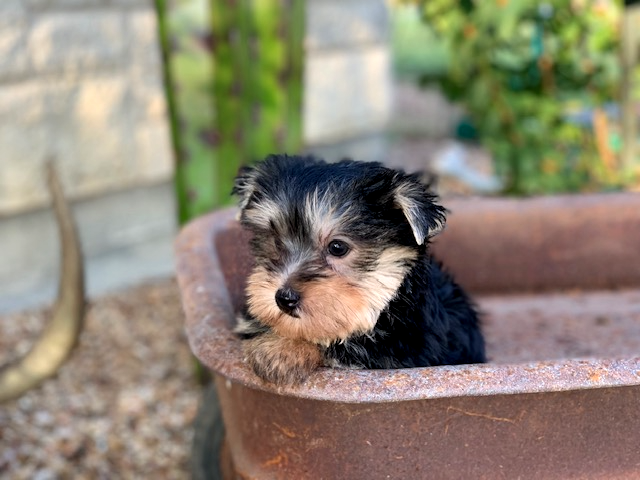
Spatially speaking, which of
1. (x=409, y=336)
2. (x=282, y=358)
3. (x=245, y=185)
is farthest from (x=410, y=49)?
(x=282, y=358)

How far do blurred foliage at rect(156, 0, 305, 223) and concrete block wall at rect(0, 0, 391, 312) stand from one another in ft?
4.74

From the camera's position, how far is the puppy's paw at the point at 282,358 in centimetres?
178

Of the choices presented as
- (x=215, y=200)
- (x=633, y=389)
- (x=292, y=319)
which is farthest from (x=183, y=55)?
(x=633, y=389)

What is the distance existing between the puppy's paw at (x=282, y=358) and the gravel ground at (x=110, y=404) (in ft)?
6.20

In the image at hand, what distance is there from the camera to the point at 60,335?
3.22m

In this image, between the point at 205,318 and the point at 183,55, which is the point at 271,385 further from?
the point at 183,55

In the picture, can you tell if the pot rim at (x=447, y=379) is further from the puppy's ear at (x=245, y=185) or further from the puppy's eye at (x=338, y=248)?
the puppy's ear at (x=245, y=185)

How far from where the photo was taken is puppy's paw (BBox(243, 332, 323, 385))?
178cm

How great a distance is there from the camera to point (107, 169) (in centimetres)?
493

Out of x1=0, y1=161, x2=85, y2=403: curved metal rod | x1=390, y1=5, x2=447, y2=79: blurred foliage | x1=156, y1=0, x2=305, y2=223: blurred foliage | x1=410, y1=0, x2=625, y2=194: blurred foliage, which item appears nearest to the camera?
x1=0, y1=161, x2=85, y2=403: curved metal rod

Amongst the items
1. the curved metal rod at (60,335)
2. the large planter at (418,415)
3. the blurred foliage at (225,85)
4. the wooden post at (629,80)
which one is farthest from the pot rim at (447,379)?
the wooden post at (629,80)

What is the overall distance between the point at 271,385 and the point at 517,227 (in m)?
2.03

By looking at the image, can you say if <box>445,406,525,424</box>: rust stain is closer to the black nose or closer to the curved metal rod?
the black nose

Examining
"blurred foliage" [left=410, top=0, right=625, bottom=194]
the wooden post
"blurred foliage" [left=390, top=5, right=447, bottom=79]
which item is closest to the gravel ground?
"blurred foliage" [left=410, top=0, right=625, bottom=194]
